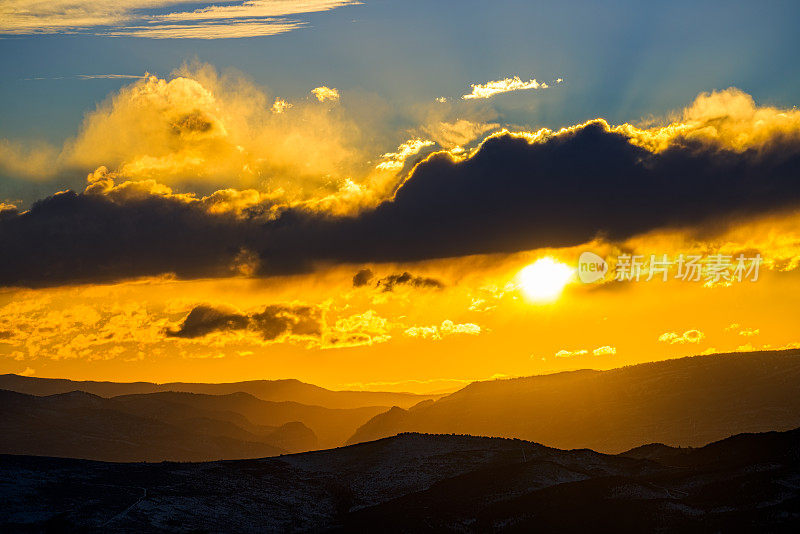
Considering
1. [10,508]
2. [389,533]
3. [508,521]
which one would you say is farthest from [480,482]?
[10,508]

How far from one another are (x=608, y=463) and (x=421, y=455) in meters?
27.7

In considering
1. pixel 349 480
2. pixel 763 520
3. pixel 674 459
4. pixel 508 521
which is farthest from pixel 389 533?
pixel 674 459

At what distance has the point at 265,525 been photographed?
80.2 m

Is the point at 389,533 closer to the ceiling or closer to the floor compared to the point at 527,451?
closer to the floor

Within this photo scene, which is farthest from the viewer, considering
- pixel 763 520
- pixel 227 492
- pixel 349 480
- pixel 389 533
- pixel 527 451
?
pixel 527 451

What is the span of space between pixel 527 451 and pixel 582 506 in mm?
31626

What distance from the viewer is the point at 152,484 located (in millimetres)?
90750

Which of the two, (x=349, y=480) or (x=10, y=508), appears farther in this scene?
(x=349, y=480)

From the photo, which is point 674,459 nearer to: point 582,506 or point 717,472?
point 717,472

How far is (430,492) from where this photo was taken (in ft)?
308

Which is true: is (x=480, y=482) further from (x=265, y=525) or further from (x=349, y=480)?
(x=265, y=525)

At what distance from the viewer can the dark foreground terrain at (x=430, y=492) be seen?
74.4 meters

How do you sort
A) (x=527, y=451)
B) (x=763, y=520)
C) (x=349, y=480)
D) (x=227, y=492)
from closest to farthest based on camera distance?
(x=763, y=520) < (x=227, y=492) < (x=349, y=480) < (x=527, y=451)

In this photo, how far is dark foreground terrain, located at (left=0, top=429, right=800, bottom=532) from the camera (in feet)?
244
